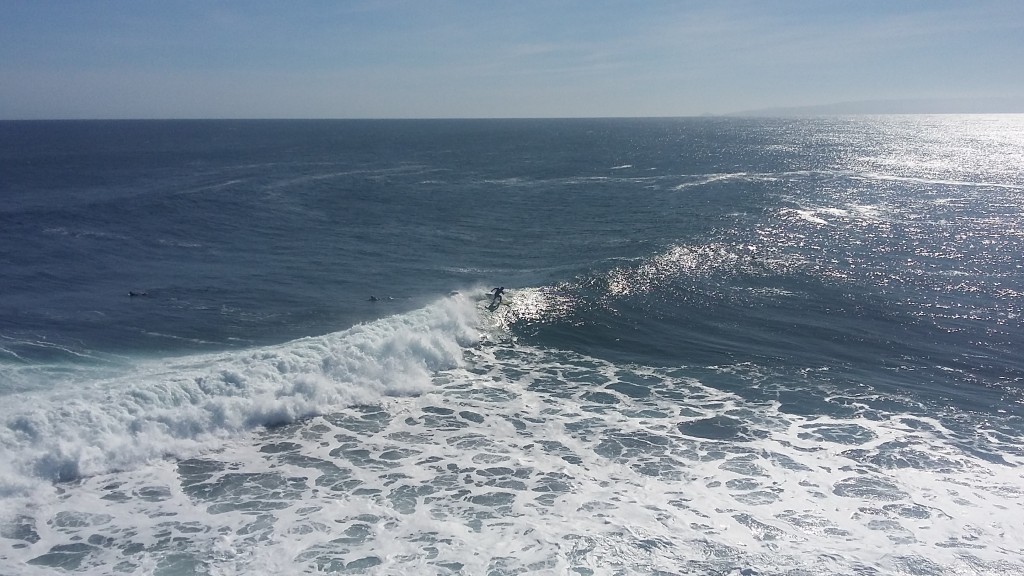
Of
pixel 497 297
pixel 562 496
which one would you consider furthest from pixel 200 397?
pixel 497 297

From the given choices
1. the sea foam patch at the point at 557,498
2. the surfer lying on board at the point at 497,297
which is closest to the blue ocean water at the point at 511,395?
the sea foam patch at the point at 557,498

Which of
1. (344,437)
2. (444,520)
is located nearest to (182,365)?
(344,437)

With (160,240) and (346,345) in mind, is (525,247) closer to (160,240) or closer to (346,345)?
(346,345)

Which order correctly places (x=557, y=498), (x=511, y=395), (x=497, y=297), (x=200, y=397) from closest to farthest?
(x=557, y=498)
(x=200, y=397)
(x=511, y=395)
(x=497, y=297)

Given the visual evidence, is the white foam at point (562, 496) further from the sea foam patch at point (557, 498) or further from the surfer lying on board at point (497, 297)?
the surfer lying on board at point (497, 297)

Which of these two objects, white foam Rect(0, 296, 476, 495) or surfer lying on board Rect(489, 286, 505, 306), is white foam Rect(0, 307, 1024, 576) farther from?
surfer lying on board Rect(489, 286, 505, 306)

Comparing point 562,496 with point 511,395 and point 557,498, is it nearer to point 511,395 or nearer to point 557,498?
point 557,498
